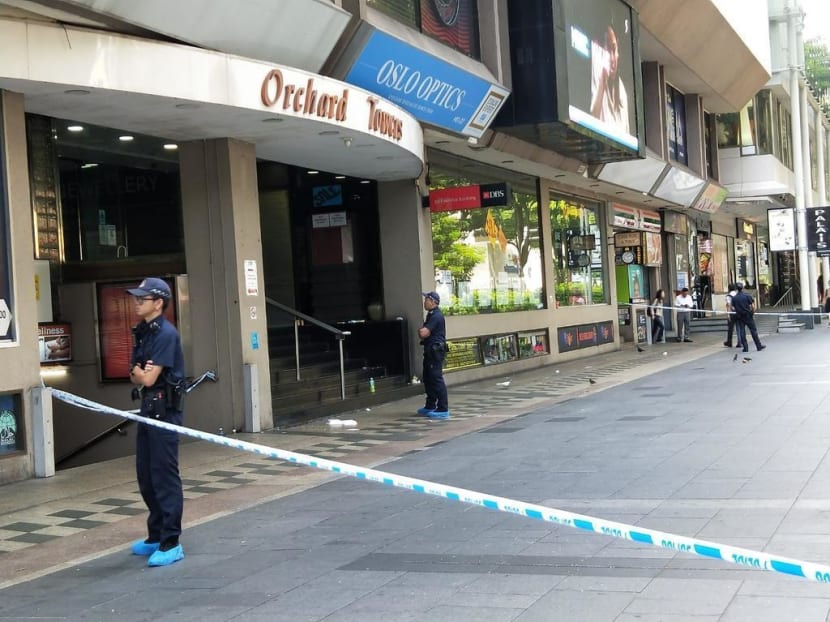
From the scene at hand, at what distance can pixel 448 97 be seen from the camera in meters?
15.8

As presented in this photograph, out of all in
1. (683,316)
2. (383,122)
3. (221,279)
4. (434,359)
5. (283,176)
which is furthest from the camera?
(683,316)

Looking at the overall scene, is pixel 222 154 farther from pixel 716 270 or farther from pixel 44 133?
pixel 716 270

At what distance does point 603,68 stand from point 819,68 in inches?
→ 2281

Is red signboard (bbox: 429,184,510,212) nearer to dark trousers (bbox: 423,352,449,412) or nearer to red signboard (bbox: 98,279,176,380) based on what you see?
dark trousers (bbox: 423,352,449,412)

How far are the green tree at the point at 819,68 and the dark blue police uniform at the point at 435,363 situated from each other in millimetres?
59987

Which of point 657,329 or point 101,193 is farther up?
point 101,193

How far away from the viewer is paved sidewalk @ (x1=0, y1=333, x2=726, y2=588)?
6.94 metres

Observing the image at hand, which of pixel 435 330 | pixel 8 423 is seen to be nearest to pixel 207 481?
pixel 8 423

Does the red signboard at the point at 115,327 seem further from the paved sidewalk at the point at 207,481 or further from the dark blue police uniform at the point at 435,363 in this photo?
the dark blue police uniform at the point at 435,363

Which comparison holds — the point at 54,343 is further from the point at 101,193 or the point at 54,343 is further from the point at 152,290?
the point at 152,290

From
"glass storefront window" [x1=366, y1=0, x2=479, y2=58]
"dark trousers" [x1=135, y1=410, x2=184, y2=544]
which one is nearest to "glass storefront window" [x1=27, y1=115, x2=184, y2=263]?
"glass storefront window" [x1=366, y1=0, x2=479, y2=58]

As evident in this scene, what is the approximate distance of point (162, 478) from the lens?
242 inches

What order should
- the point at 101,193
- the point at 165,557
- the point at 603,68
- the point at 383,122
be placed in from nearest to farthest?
the point at 165,557 < the point at 383,122 < the point at 101,193 < the point at 603,68

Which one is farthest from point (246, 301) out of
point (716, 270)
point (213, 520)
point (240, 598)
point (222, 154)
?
point (716, 270)
